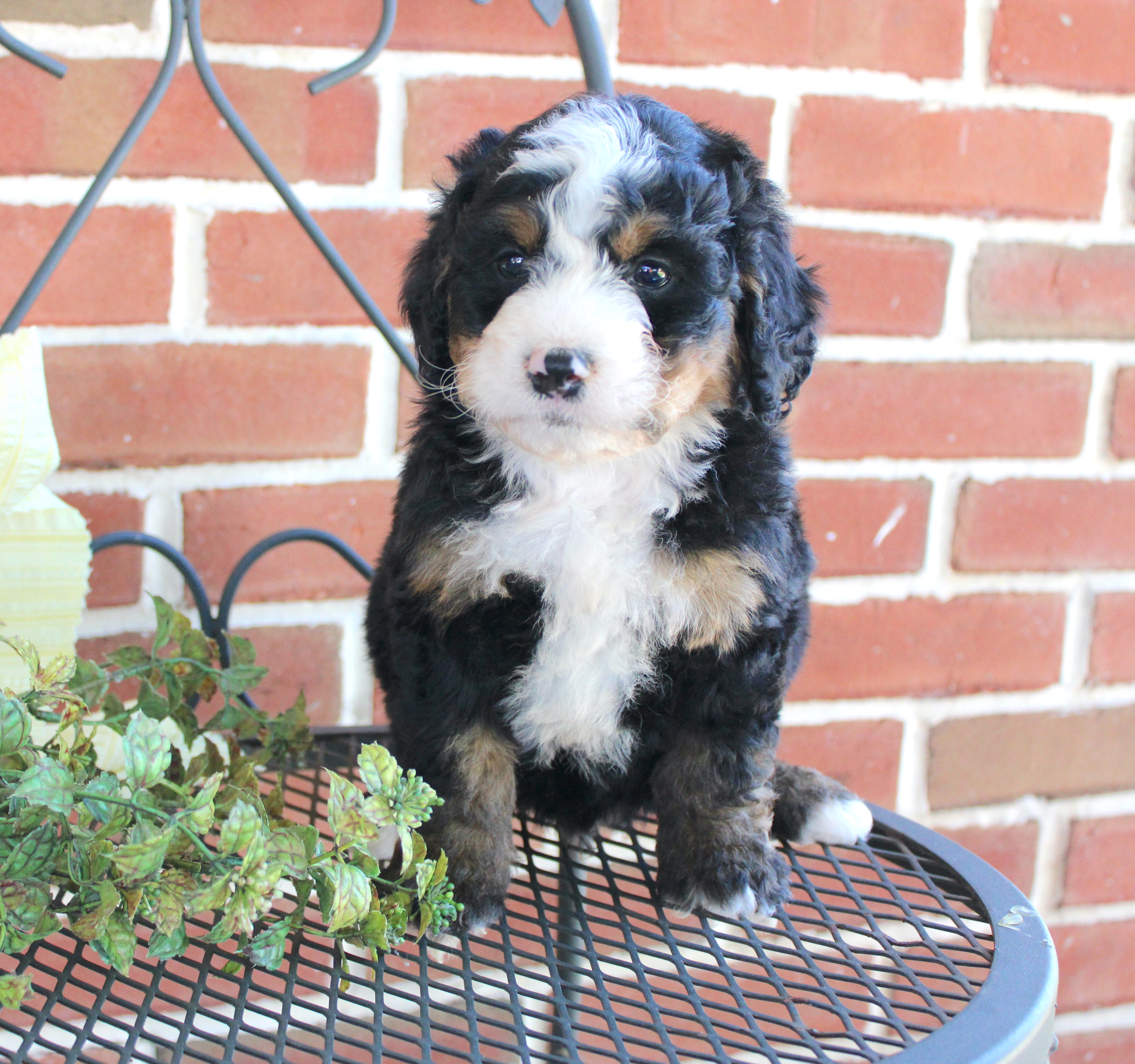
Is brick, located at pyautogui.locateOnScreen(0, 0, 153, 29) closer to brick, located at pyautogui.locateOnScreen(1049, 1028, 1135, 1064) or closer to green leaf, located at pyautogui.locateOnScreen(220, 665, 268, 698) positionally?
green leaf, located at pyautogui.locateOnScreen(220, 665, 268, 698)

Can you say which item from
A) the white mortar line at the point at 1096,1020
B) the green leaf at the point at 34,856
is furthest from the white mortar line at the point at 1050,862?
the green leaf at the point at 34,856

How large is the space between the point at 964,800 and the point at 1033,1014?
133 centimetres

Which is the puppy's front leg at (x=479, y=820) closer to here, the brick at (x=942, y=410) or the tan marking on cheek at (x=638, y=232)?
the tan marking on cheek at (x=638, y=232)

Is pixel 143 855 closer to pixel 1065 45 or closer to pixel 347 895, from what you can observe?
pixel 347 895

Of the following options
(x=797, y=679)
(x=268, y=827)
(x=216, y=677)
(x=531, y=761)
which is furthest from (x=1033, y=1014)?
(x=797, y=679)

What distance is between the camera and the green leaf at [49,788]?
94 centimetres

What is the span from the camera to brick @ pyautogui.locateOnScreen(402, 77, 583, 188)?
72.8 inches

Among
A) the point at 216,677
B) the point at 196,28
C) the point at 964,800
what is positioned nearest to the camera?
the point at 216,677

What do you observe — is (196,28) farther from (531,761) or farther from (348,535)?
(531,761)

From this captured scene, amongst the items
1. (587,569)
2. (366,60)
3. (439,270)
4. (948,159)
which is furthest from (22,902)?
(948,159)

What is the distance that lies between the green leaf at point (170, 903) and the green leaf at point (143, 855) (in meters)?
0.03

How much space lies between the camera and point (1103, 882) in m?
2.39

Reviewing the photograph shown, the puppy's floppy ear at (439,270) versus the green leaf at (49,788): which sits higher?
the puppy's floppy ear at (439,270)

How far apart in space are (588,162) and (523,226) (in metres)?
0.09
